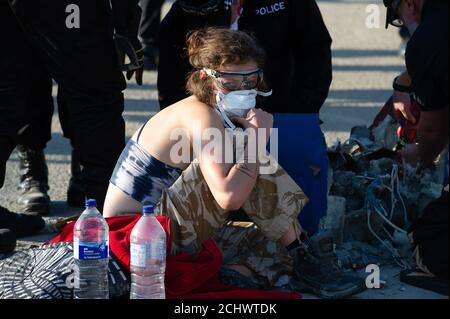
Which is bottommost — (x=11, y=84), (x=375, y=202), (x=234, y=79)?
(x=375, y=202)

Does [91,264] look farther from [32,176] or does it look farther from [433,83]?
[32,176]

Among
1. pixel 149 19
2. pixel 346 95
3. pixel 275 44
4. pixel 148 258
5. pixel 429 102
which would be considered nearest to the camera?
pixel 429 102

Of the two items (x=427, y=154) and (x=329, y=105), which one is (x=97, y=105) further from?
(x=329, y=105)

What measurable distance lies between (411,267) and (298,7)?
4.49ft

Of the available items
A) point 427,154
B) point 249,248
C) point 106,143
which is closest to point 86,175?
point 106,143

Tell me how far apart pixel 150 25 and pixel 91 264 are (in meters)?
4.63

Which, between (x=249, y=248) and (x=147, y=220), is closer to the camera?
(x=147, y=220)

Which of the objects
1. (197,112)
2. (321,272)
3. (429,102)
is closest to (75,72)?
(197,112)

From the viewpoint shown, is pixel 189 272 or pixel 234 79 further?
pixel 234 79

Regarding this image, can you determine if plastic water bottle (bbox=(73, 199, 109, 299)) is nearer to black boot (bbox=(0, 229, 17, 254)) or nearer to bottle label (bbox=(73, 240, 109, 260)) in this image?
bottle label (bbox=(73, 240, 109, 260))

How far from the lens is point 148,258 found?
4.04 m

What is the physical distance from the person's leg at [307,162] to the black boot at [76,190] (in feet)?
4.12

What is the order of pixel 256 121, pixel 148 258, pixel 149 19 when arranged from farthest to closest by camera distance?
1. pixel 149 19
2. pixel 256 121
3. pixel 148 258
